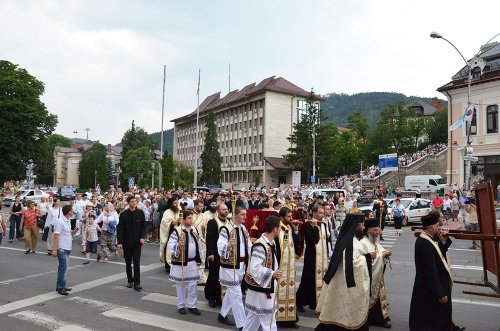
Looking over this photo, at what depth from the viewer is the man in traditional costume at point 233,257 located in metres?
7.27

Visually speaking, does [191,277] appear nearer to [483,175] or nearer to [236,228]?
[236,228]

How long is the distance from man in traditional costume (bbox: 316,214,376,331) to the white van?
3828 centimetres

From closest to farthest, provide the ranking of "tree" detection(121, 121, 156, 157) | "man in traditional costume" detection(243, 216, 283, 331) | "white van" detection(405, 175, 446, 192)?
"man in traditional costume" detection(243, 216, 283, 331) < "white van" detection(405, 175, 446, 192) < "tree" detection(121, 121, 156, 157)

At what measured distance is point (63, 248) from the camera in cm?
975

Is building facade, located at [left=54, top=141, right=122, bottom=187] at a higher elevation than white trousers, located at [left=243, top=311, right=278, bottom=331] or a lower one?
higher

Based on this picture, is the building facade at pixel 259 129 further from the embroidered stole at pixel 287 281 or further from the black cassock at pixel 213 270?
the embroidered stole at pixel 287 281

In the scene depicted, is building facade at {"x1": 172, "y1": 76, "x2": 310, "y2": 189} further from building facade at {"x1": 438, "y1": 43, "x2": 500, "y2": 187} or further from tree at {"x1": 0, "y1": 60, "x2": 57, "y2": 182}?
tree at {"x1": 0, "y1": 60, "x2": 57, "y2": 182}

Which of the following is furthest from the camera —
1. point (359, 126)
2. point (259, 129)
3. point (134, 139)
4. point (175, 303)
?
point (134, 139)

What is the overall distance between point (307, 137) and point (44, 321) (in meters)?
54.9

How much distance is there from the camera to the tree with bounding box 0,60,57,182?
145 feet

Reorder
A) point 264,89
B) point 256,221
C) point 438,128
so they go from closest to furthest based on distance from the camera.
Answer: point 256,221
point 264,89
point 438,128

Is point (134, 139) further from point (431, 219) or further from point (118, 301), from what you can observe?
point (431, 219)

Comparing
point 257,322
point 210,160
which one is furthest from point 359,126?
point 257,322

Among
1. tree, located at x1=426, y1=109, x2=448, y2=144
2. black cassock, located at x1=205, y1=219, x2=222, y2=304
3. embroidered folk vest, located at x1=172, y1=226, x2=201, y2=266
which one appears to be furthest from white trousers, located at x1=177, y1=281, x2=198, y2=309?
tree, located at x1=426, y1=109, x2=448, y2=144
